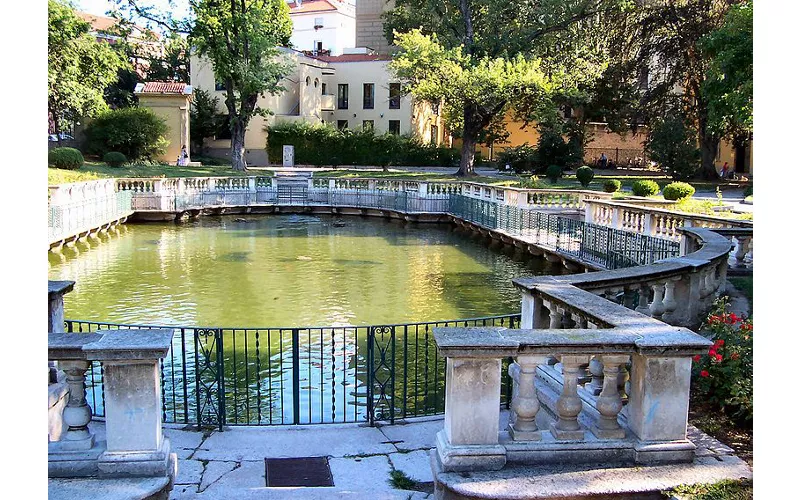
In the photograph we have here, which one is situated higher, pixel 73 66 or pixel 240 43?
pixel 240 43

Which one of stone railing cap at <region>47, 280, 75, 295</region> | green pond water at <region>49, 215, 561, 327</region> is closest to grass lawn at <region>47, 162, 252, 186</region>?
green pond water at <region>49, 215, 561, 327</region>

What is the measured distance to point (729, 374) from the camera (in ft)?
Answer: 21.2

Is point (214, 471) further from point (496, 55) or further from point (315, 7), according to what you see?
point (315, 7)

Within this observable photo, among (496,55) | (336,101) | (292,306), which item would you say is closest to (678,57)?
(496,55)

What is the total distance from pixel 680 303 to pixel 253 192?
30.3 m

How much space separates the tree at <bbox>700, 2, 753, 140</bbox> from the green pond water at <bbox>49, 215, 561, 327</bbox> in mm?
12836

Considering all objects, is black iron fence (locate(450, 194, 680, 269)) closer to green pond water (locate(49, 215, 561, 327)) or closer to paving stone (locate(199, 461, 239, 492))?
green pond water (locate(49, 215, 561, 327))

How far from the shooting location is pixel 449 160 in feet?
199

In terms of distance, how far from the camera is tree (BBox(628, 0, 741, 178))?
44.4m

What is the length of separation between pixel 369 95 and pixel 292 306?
51.0m

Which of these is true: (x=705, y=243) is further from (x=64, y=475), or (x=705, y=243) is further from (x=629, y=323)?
(x=64, y=475)

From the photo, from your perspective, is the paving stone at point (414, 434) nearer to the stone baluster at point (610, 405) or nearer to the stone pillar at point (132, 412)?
the stone baluster at point (610, 405)

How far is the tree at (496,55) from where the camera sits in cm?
4084

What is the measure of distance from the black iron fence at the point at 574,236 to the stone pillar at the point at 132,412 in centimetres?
1130
